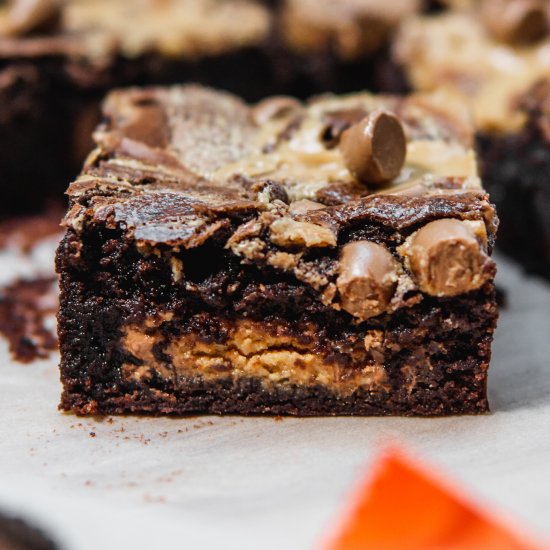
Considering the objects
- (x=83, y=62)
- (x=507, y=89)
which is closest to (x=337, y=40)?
(x=507, y=89)

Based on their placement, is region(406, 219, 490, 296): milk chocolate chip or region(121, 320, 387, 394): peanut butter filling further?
region(121, 320, 387, 394): peanut butter filling

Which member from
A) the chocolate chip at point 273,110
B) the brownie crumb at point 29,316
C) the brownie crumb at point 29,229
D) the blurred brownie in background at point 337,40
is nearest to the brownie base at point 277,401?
the brownie crumb at point 29,316

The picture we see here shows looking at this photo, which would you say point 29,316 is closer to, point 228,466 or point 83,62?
point 228,466

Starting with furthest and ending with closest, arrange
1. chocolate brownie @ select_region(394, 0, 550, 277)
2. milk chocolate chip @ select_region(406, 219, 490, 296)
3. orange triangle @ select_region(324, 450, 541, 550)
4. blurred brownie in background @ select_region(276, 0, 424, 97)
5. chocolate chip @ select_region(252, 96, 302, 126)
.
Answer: blurred brownie in background @ select_region(276, 0, 424, 97) < chocolate brownie @ select_region(394, 0, 550, 277) < chocolate chip @ select_region(252, 96, 302, 126) < milk chocolate chip @ select_region(406, 219, 490, 296) < orange triangle @ select_region(324, 450, 541, 550)

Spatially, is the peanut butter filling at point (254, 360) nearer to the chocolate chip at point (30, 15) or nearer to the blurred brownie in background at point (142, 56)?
the blurred brownie in background at point (142, 56)

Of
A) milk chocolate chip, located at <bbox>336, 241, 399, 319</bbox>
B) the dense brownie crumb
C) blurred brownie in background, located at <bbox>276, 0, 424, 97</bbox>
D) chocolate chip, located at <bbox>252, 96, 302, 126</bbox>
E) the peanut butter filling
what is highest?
blurred brownie in background, located at <bbox>276, 0, 424, 97</bbox>

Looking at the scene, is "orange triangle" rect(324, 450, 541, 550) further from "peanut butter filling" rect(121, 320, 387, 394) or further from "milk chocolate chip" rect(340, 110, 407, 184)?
"milk chocolate chip" rect(340, 110, 407, 184)

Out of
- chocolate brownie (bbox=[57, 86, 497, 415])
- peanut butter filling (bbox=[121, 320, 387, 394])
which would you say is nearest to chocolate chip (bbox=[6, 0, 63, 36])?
chocolate brownie (bbox=[57, 86, 497, 415])
